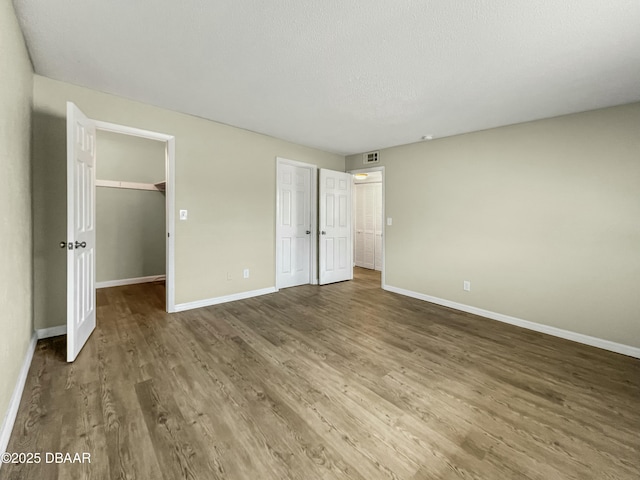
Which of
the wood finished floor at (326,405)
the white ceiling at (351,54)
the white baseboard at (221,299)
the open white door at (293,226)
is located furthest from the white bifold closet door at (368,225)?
the wood finished floor at (326,405)

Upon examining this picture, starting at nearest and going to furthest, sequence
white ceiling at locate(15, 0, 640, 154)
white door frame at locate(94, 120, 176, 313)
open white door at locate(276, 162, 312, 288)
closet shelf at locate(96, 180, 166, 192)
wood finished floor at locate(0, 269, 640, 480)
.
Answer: wood finished floor at locate(0, 269, 640, 480) → white ceiling at locate(15, 0, 640, 154) → white door frame at locate(94, 120, 176, 313) → open white door at locate(276, 162, 312, 288) → closet shelf at locate(96, 180, 166, 192)

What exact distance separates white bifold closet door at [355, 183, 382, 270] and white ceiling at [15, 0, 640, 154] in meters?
3.50

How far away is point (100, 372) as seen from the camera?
2107 millimetres

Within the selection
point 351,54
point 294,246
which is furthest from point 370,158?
point 351,54

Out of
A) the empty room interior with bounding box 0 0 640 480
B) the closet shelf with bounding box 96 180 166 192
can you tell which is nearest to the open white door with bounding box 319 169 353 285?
the empty room interior with bounding box 0 0 640 480

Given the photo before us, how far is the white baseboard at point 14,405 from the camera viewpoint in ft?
4.56

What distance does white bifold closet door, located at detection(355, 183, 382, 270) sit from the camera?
6.62m

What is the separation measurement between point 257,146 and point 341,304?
8.69 feet

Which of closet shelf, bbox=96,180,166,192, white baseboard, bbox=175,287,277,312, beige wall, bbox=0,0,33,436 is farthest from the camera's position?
closet shelf, bbox=96,180,166,192

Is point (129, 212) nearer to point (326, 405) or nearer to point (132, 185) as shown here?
point (132, 185)

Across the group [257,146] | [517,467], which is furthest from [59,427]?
[257,146]

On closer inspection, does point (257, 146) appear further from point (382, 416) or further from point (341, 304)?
point (382, 416)

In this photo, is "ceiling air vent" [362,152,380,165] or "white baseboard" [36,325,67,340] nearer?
"white baseboard" [36,325,67,340]

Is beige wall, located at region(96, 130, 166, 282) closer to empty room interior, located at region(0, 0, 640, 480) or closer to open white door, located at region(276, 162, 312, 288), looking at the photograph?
empty room interior, located at region(0, 0, 640, 480)
